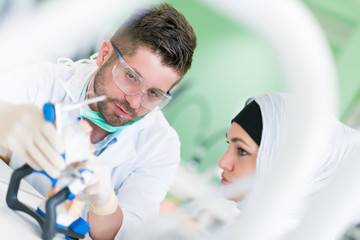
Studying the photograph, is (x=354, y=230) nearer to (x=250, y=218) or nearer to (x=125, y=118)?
(x=125, y=118)

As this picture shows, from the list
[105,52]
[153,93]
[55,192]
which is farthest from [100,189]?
[105,52]

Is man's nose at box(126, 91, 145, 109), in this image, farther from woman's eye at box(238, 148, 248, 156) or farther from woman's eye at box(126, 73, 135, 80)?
woman's eye at box(238, 148, 248, 156)

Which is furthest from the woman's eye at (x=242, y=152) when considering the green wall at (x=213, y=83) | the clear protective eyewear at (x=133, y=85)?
the green wall at (x=213, y=83)

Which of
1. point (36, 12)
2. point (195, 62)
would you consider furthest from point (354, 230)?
point (36, 12)

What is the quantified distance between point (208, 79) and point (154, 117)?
2145 millimetres

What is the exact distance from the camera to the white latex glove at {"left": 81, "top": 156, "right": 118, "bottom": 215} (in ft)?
2.34

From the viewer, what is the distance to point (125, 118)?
113cm

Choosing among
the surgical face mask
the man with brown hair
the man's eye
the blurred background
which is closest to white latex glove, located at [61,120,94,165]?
the man with brown hair

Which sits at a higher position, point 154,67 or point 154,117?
point 154,67

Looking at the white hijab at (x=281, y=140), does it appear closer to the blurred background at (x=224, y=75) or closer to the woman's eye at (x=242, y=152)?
the woman's eye at (x=242, y=152)

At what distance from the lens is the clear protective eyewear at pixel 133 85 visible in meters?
1.08

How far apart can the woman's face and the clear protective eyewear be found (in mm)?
280

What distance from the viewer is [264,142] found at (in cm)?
91

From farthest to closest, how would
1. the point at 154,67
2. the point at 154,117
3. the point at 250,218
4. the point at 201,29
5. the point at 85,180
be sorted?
1. the point at 201,29
2. the point at 154,117
3. the point at 154,67
4. the point at 85,180
5. the point at 250,218
